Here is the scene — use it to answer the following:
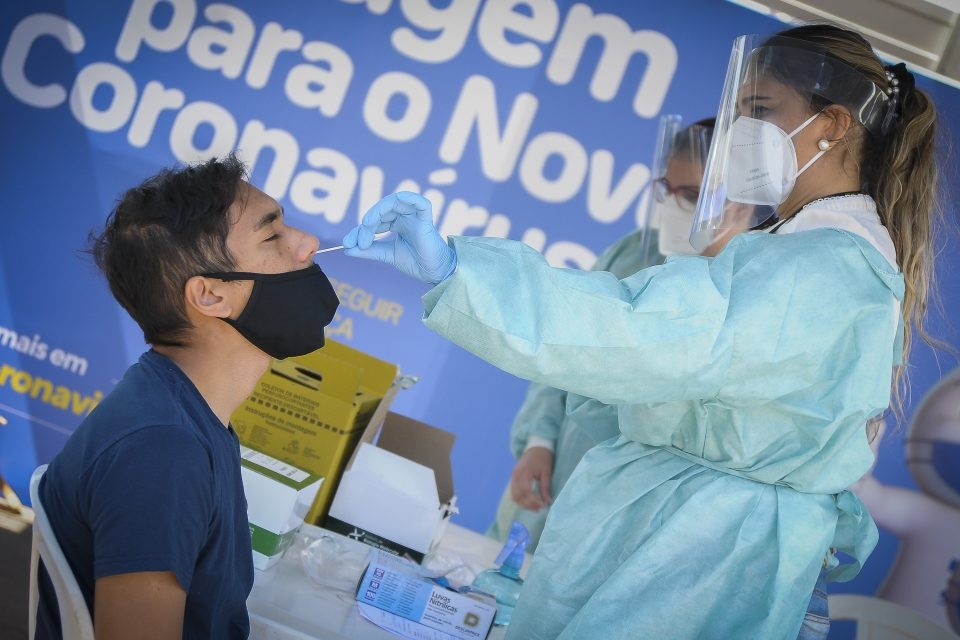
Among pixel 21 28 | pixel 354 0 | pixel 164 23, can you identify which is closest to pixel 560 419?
pixel 354 0

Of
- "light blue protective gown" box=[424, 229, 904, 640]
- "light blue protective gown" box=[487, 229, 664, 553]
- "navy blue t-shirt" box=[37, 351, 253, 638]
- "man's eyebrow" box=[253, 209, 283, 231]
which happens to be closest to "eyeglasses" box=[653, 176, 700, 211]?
"light blue protective gown" box=[487, 229, 664, 553]

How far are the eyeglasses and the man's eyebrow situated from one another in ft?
4.65

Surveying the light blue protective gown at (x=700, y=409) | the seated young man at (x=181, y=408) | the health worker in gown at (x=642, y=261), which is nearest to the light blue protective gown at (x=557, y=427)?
the health worker in gown at (x=642, y=261)

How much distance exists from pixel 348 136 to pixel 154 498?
2.67 metres

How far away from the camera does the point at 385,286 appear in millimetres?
3852

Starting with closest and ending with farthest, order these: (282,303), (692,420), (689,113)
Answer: (692,420) < (282,303) < (689,113)

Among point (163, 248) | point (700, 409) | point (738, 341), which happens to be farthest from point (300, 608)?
point (738, 341)

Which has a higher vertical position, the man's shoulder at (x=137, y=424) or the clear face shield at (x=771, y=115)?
the clear face shield at (x=771, y=115)

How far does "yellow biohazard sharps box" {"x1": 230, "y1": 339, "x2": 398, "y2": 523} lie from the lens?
2.10 meters

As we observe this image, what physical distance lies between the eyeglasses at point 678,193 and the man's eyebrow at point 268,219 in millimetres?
1419

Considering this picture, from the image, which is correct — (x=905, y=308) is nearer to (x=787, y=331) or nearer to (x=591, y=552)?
(x=787, y=331)

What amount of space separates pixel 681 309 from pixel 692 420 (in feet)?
0.98

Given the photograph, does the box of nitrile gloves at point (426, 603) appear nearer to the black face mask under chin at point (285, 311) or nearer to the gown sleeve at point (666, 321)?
the black face mask under chin at point (285, 311)

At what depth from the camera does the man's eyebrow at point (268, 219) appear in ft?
5.45
